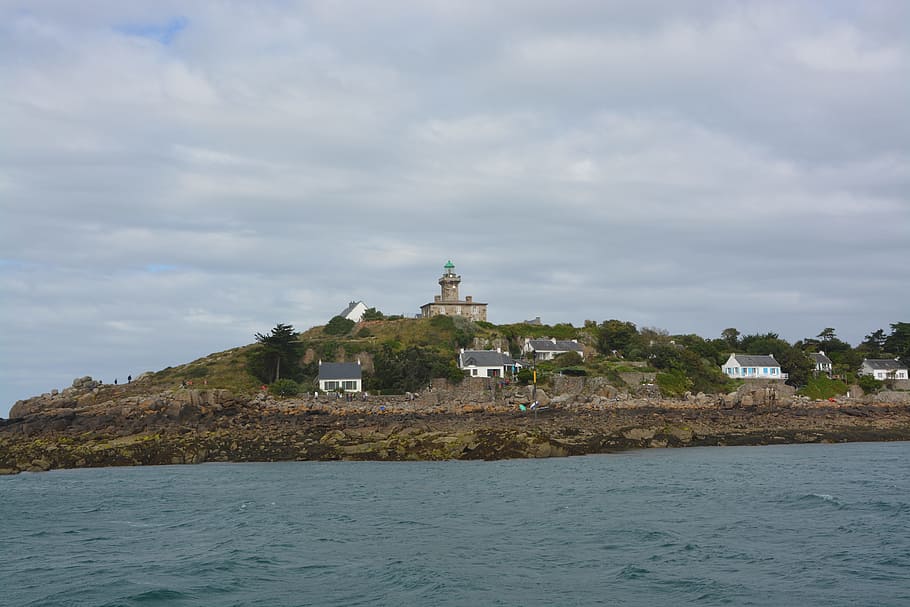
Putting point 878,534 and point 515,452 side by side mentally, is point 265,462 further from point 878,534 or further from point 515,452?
point 878,534

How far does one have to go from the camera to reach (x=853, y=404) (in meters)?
60.5

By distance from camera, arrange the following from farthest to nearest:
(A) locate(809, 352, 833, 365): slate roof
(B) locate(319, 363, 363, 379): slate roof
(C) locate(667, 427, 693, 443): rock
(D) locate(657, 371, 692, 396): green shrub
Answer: (A) locate(809, 352, 833, 365): slate roof, (B) locate(319, 363, 363, 379): slate roof, (D) locate(657, 371, 692, 396): green shrub, (C) locate(667, 427, 693, 443): rock

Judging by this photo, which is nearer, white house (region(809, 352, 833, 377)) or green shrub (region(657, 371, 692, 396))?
green shrub (region(657, 371, 692, 396))

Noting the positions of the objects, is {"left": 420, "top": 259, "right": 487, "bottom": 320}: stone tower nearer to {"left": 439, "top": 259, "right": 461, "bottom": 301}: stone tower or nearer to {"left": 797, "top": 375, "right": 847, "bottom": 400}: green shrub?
{"left": 439, "top": 259, "right": 461, "bottom": 301}: stone tower

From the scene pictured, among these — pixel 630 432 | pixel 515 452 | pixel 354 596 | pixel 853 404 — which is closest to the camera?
pixel 354 596

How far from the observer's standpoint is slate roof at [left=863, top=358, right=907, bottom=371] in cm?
7444

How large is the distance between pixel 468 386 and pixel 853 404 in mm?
30034

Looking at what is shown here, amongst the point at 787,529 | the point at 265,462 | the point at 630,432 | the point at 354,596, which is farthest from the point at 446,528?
the point at 630,432

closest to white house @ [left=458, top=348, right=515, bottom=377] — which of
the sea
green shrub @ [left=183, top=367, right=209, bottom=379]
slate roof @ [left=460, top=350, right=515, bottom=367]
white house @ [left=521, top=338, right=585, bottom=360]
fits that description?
slate roof @ [left=460, top=350, right=515, bottom=367]

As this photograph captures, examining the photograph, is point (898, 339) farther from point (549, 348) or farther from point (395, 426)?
point (395, 426)

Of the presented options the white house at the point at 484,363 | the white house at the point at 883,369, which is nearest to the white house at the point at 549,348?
the white house at the point at 484,363

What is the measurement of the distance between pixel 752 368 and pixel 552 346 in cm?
1809

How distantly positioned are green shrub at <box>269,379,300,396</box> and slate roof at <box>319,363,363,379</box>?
2727 mm

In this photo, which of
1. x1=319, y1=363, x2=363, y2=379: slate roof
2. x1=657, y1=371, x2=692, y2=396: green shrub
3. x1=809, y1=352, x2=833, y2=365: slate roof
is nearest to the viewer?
x1=657, y1=371, x2=692, y2=396: green shrub
